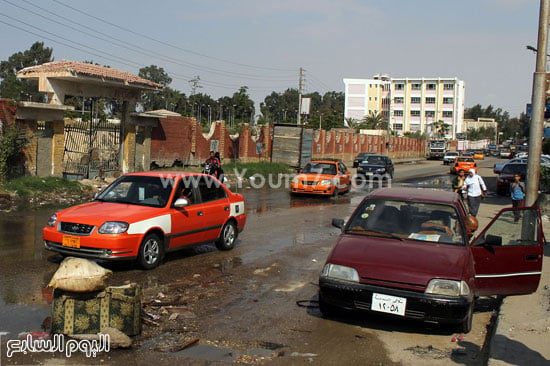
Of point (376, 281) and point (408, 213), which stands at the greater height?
point (408, 213)

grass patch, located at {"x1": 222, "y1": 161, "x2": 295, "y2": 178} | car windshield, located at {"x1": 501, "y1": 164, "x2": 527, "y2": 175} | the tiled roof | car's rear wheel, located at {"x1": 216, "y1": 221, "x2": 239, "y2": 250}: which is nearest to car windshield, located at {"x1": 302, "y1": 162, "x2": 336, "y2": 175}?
grass patch, located at {"x1": 222, "y1": 161, "x2": 295, "y2": 178}

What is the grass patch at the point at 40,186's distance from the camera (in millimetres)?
16984

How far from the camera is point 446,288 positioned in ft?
19.8

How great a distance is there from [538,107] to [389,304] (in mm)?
6161

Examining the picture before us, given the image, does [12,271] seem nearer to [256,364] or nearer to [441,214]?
[256,364]

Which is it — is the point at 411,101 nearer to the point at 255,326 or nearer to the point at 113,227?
the point at 113,227

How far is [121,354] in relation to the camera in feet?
17.4

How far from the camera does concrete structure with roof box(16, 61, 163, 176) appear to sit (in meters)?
18.8

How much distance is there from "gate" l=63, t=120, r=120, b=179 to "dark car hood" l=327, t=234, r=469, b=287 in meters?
15.5

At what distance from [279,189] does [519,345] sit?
2044cm

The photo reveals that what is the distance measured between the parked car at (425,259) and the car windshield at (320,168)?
1458 cm

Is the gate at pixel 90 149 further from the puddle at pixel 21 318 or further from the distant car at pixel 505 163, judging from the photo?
the distant car at pixel 505 163

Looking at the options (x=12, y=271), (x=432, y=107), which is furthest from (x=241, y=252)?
(x=432, y=107)

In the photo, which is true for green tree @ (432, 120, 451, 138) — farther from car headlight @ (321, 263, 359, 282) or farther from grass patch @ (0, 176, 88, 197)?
car headlight @ (321, 263, 359, 282)
